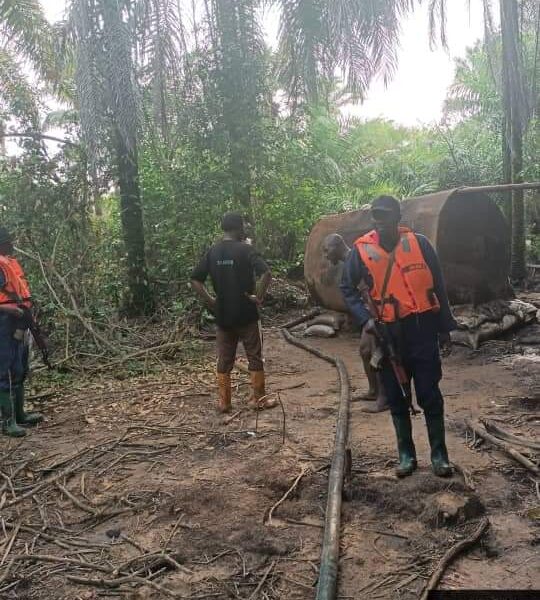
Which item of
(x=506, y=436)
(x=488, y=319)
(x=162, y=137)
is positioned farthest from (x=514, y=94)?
(x=506, y=436)

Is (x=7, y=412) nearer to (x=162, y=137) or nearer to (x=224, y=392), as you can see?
(x=224, y=392)

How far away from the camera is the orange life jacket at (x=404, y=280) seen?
3.62 metres

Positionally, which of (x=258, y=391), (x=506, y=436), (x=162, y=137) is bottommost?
(x=506, y=436)

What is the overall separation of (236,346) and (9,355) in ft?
6.60

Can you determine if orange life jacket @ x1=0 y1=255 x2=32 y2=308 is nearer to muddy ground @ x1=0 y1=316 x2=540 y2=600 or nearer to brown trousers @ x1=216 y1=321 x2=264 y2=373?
muddy ground @ x1=0 y1=316 x2=540 y2=600

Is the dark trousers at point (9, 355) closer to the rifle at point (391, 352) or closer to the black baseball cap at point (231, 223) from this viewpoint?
the black baseball cap at point (231, 223)

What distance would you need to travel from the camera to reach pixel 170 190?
10.2 meters

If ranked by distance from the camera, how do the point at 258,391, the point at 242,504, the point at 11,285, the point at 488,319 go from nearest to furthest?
the point at 242,504, the point at 11,285, the point at 258,391, the point at 488,319

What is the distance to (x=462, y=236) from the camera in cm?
811

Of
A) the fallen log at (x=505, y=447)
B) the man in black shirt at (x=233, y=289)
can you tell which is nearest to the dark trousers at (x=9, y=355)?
the man in black shirt at (x=233, y=289)

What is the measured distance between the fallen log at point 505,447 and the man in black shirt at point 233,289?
188cm

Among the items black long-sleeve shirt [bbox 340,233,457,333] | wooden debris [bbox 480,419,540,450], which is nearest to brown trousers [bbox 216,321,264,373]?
black long-sleeve shirt [bbox 340,233,457,333]

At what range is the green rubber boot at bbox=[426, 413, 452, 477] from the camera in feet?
12.1

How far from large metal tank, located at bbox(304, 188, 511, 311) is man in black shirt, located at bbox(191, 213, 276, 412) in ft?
10.0
